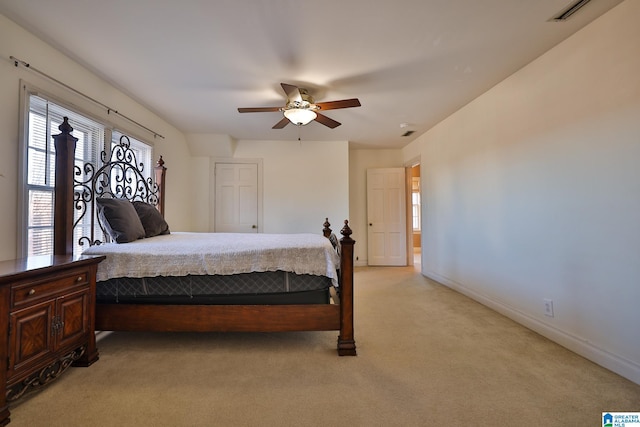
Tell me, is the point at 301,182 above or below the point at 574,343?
above

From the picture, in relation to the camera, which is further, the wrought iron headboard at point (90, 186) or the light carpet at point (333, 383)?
the wrought iron headboard at point (90, 186)

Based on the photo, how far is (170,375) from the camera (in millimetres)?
1819

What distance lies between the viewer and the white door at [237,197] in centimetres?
511

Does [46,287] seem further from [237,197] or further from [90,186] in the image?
[237,197]

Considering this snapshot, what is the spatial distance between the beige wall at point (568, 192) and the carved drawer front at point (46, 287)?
3657 mm

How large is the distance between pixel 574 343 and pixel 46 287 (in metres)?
3.72

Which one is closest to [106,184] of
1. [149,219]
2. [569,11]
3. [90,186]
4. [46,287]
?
[90,186]

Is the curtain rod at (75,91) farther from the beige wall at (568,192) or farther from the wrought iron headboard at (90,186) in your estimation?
the beige wall at (568,192)

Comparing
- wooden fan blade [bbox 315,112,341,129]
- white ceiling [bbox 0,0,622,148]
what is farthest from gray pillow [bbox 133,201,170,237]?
wooden fan blade [bbox 315,112,341,129]

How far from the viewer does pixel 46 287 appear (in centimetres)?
161

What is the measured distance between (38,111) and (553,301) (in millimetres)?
4569

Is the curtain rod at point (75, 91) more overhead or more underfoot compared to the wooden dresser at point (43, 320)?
more overhead

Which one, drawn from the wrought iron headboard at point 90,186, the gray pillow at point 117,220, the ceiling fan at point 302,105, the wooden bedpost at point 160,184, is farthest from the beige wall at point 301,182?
the gray pillow at point 117,220

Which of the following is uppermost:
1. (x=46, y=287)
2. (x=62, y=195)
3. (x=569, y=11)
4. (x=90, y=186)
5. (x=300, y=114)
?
(x=569, y=11)
